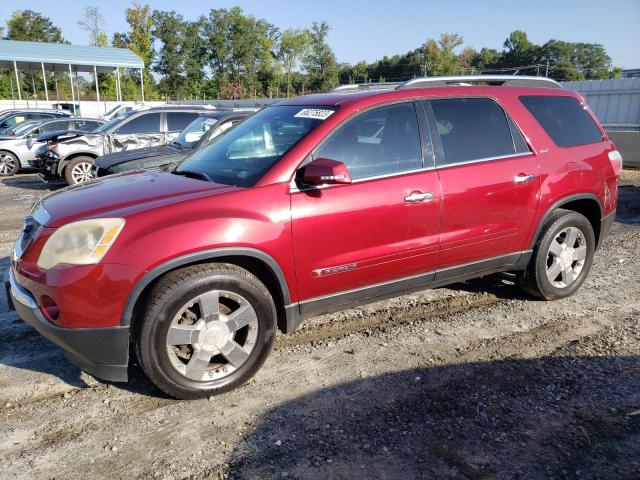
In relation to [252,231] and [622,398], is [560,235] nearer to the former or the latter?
[622,398]

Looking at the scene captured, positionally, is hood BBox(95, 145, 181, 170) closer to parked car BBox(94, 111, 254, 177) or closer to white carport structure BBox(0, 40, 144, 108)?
parked car BBox(94, 111, 254, 177)

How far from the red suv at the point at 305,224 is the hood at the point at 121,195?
2 centimetres

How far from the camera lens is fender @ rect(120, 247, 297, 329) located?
2812mm

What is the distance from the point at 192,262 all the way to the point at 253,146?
1.23 meters

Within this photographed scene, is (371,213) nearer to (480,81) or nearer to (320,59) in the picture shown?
(480,81)

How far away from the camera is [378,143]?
11.9 ft

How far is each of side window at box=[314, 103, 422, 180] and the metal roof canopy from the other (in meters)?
33.0

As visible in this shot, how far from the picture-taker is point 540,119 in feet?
14.4

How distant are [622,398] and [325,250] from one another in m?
2.03

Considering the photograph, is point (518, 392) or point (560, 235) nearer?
point (518, 392)

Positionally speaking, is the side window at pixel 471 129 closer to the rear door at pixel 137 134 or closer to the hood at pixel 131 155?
the hood at pixel 131 155

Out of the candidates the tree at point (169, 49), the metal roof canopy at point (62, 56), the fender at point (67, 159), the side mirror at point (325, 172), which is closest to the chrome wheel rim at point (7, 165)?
the fender at point (67, 159)

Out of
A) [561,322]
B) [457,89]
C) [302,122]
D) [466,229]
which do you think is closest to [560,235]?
[561,322]

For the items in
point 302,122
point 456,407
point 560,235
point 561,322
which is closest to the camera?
point 456,407
